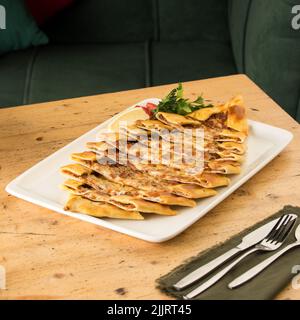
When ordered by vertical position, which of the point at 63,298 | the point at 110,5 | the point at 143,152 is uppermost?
the point at 110,5

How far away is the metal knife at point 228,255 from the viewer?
2.79 feet

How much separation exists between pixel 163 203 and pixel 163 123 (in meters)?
0.28

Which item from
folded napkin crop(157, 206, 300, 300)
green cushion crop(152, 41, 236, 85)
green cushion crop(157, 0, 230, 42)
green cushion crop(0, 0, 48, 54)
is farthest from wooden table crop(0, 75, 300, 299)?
green cushion crop(157, 0, 230, 42)

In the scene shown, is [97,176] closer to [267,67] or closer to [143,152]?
[143,152]

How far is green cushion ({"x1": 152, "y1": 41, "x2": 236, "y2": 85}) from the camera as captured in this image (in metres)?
2.18

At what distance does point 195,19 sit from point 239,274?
1.78 metres

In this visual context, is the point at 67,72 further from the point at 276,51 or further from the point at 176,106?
the point at 176,106

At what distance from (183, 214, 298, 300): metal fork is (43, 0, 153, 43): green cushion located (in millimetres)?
1670

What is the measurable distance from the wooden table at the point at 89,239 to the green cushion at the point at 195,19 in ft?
4.03

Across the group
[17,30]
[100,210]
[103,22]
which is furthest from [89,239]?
[103,22]

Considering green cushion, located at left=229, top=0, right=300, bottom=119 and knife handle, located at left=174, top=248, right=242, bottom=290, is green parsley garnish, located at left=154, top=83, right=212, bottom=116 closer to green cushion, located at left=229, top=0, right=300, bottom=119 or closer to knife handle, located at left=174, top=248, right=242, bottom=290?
knife handle, located at left=174, top=248, right=242, bottom=290

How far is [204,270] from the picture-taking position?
34.3 inches

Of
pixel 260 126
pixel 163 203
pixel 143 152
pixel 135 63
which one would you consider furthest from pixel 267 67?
pixel 163 203

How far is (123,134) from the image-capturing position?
118 cm
